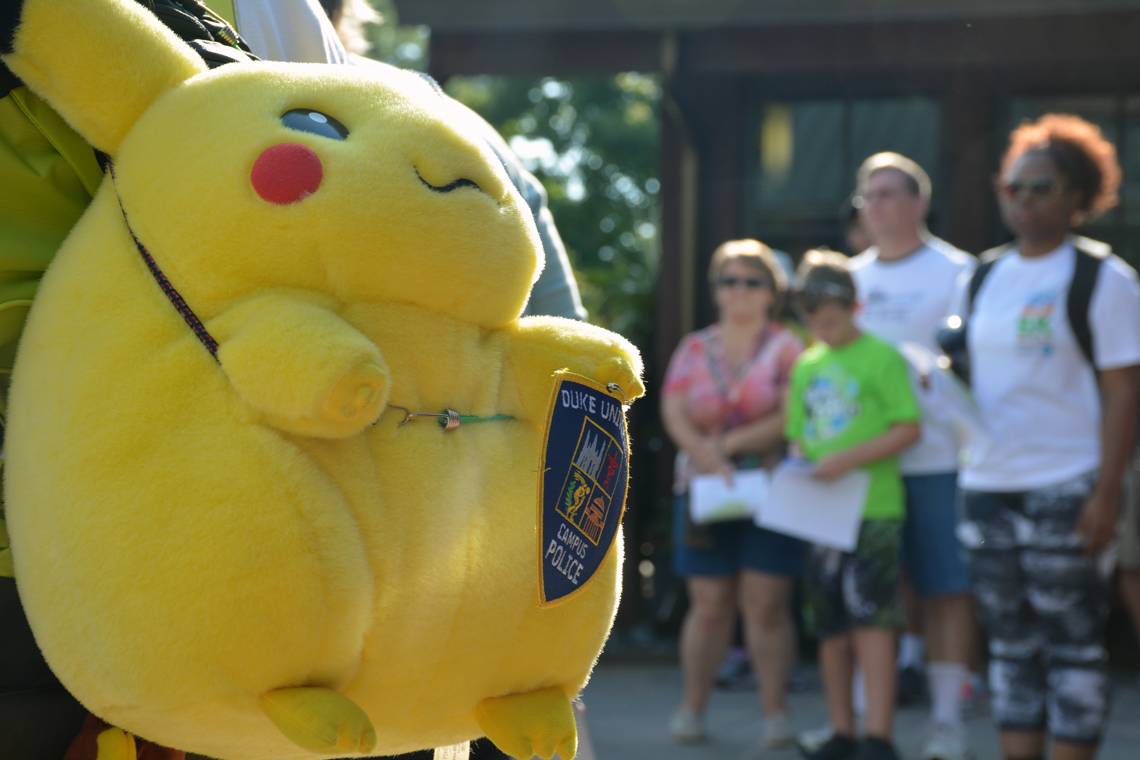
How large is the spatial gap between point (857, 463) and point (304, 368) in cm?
438

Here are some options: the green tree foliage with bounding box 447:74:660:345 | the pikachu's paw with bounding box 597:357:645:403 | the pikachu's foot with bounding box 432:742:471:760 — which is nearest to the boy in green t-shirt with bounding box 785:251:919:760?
the pikachu's foot with bounding box 432:742:471:760

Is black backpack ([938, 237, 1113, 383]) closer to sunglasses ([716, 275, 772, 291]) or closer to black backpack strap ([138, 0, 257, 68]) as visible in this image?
sunglasses ([716, 275, 772, 291])

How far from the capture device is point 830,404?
5.46 m

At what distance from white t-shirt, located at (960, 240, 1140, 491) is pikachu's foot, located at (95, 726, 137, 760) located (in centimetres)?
391

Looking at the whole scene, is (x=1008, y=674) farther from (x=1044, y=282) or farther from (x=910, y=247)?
(x=910, y=247)

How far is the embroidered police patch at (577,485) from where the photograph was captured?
128 centimetres

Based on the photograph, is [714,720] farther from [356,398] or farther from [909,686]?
[356,398]

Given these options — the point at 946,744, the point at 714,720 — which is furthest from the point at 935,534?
the point at 714,720

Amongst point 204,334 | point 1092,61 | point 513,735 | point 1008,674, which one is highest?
point 1092,61

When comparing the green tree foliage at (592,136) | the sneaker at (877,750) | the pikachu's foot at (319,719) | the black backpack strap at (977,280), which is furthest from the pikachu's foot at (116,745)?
the green tree foliage at (592,136)

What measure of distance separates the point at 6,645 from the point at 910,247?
5000mm

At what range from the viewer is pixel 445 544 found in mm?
1214

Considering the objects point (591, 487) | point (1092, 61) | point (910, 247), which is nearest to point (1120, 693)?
point (910, 247)

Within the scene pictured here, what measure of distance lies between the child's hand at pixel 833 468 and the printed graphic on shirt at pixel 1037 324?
77cm
